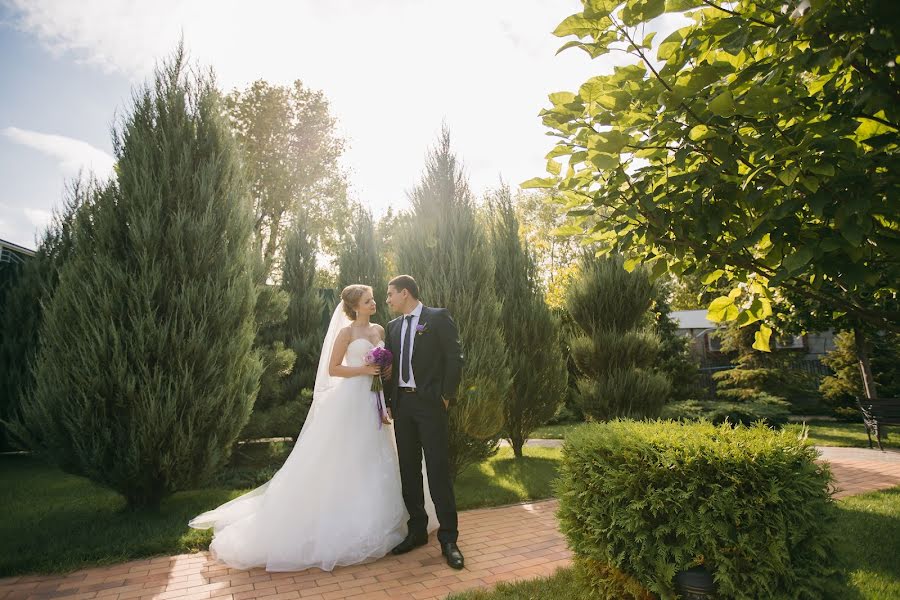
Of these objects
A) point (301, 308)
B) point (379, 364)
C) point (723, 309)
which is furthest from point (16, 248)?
point (723, 309)

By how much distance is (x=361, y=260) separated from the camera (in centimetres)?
1140

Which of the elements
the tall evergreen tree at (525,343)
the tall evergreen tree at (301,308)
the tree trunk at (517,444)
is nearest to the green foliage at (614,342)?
the tall evergreen tree at (525,343)

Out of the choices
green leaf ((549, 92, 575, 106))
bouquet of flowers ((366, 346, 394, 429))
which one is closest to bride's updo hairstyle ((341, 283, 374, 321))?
bouquet of flowers ((366, 346, 394, 429))

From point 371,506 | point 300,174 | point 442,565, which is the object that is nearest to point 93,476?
point 371,506

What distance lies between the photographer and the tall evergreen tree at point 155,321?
18.5 ft

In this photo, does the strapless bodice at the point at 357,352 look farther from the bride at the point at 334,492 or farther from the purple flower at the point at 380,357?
the purple flower at the point at 380,357

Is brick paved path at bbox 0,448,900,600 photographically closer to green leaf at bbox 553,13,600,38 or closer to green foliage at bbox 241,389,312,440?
green leaf at bbox 553,13,600,38

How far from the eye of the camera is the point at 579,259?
424 inches

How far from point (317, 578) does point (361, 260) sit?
7946mm

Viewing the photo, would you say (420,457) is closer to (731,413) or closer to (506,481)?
(506,481)

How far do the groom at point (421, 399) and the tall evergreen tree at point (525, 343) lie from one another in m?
4.66

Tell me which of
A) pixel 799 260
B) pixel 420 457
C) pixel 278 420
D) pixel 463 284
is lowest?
pixel 278 420

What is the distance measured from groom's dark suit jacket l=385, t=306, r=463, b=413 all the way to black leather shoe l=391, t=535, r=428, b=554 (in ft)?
4.07

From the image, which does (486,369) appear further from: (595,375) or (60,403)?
(60,403)
